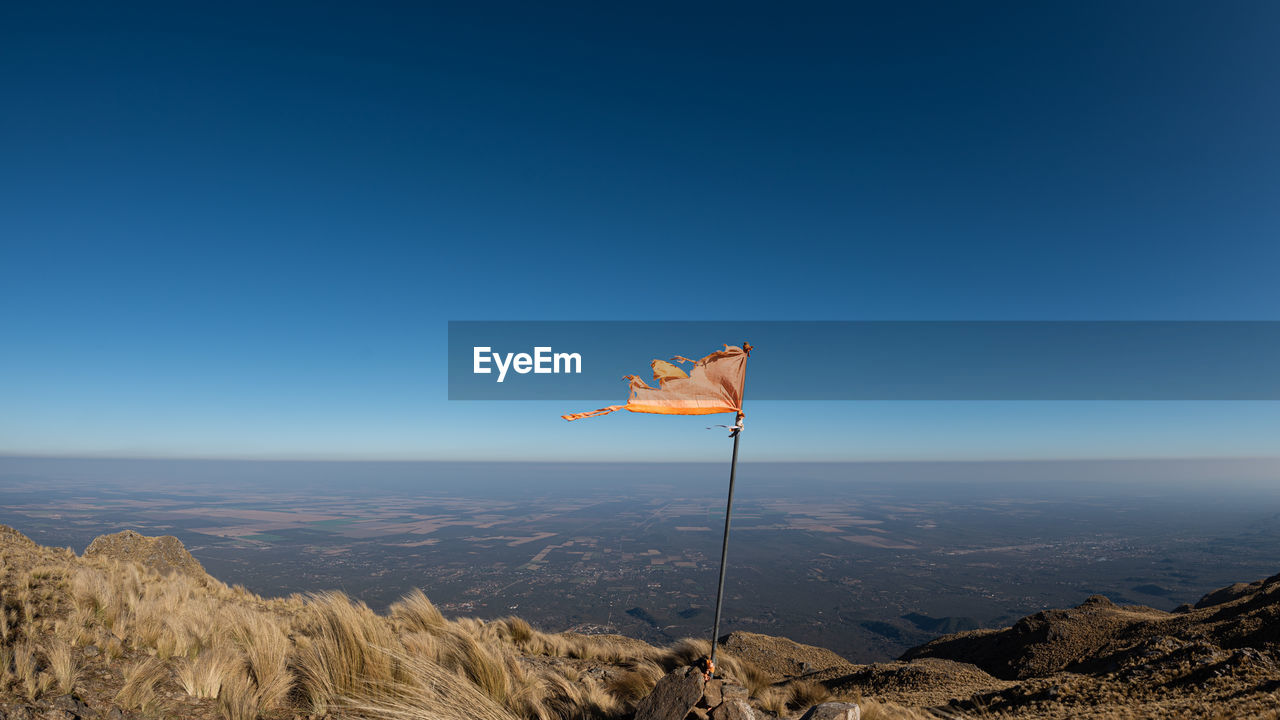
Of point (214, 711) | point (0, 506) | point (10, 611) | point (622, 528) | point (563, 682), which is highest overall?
point (10, 611)

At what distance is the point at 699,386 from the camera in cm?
636

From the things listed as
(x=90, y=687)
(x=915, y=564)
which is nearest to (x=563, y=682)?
(x=90, y=687)

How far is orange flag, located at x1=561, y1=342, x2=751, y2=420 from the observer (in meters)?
6.20

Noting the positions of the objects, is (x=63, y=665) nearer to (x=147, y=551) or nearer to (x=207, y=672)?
(x=207, y=672)

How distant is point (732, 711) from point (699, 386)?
3.37 metres

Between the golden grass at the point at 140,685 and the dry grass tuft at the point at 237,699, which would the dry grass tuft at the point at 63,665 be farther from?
the dry grass tuft at the point at 237,699

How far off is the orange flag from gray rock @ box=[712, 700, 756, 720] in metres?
3.02

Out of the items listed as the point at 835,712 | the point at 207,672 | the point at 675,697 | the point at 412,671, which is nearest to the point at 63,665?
the point at 207,672

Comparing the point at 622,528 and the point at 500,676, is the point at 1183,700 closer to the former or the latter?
the point at 500,676

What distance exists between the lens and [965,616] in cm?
7781

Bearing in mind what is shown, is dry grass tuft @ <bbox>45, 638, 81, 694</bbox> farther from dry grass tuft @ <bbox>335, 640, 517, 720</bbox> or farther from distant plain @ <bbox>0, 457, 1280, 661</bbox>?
distant plain @ <bbox>0, 457, 1280, 661</bbox>

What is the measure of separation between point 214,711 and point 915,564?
500 feet

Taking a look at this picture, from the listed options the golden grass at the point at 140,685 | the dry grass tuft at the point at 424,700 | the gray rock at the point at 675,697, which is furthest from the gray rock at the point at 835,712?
the golden grass at the point at 140,685

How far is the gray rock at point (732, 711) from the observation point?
17.8ft
